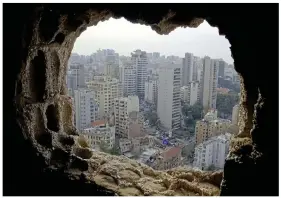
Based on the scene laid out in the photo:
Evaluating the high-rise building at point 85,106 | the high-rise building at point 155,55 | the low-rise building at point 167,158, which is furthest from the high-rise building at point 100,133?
the high-rise building at point 155,55

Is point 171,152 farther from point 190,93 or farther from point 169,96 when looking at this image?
point 190,93

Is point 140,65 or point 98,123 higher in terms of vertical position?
point 140,65

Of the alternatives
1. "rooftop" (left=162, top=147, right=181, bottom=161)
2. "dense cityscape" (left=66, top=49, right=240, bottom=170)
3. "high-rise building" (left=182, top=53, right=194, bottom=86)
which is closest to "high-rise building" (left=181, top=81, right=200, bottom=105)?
"dense cityscape" (left=66, top=49, right=240, bottom=170)

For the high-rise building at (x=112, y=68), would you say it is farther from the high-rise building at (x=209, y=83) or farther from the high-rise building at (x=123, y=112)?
the high-rise building at (x=209, y=83)

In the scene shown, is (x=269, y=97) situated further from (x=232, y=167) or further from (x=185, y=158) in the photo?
(x=185, y=158)

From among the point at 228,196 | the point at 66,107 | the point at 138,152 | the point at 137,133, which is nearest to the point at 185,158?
the point at 138,152

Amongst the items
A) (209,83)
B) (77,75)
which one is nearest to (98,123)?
(77,75)
